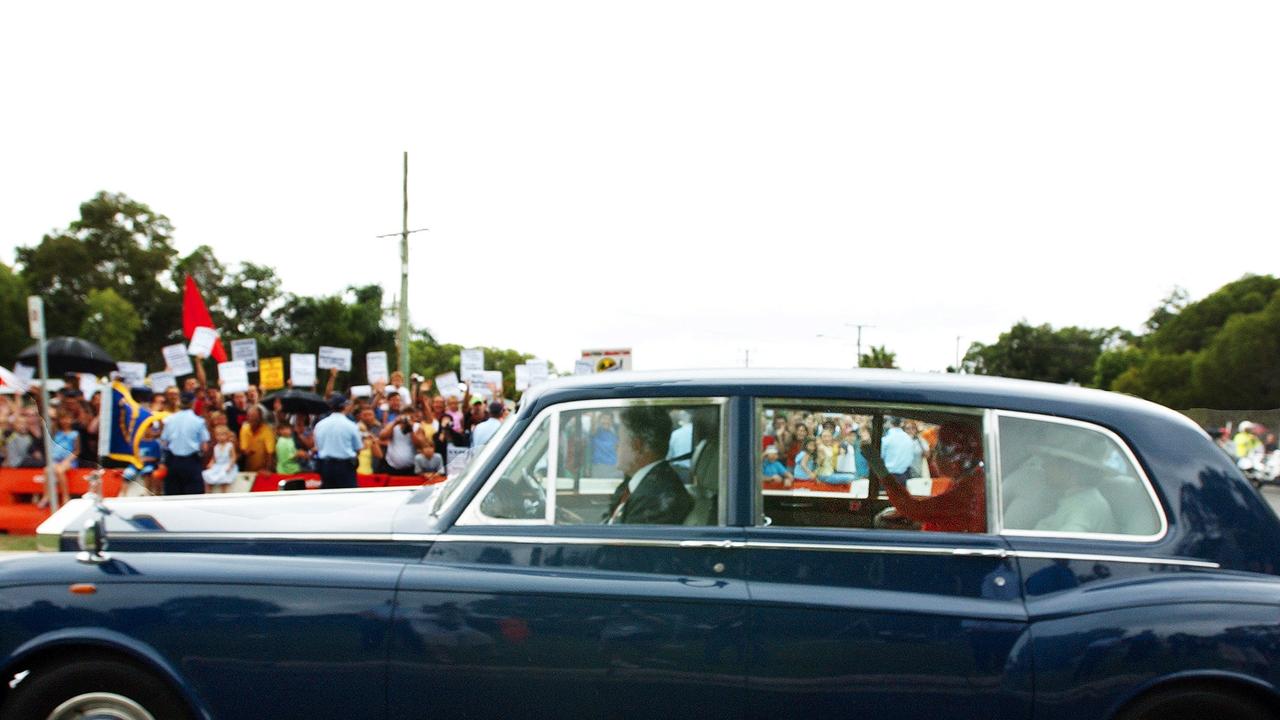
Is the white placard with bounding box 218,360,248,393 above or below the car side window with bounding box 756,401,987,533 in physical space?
above

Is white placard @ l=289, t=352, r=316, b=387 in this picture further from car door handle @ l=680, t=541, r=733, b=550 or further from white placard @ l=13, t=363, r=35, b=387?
car door handle @ l=680, t=541, r=733, b=550

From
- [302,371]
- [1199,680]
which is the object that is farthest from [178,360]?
[1199,680]

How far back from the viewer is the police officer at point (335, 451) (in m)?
11.4

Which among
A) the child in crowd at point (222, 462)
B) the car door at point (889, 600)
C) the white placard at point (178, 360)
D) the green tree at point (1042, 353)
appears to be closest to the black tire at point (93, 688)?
the car door at point (889, 600)

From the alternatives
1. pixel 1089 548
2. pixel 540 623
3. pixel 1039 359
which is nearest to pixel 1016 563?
pixel 1089 548

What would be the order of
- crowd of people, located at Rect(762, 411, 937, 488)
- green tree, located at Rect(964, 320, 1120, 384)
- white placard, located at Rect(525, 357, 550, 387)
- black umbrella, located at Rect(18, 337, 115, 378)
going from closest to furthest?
crowd of people, located at Rect(762, 411, 937, 488), black umbrella, located at Rect(18, 337, 115, 378), white placard, located at Rect(525, 357, 550, 387), green tree, located at Rect(964, 320, 1120, 384)

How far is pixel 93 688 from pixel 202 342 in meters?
15.3

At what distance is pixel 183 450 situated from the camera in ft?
36.8

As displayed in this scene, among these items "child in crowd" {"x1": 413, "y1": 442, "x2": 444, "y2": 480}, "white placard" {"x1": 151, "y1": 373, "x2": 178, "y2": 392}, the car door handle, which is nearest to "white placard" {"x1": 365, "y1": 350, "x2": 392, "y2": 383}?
"white placard" {"x1": 151, "y1": 373, "x2": 178, "y2": 392}

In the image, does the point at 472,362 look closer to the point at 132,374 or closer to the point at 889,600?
the point at 132,374

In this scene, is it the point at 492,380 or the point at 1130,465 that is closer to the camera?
the point at 1130,465

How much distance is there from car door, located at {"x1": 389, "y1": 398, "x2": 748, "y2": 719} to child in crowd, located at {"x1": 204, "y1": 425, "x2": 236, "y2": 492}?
9726 millimetres

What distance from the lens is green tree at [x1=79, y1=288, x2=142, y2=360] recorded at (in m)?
58.2

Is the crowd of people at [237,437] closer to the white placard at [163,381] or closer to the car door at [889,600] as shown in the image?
the white placard at [163,381]
